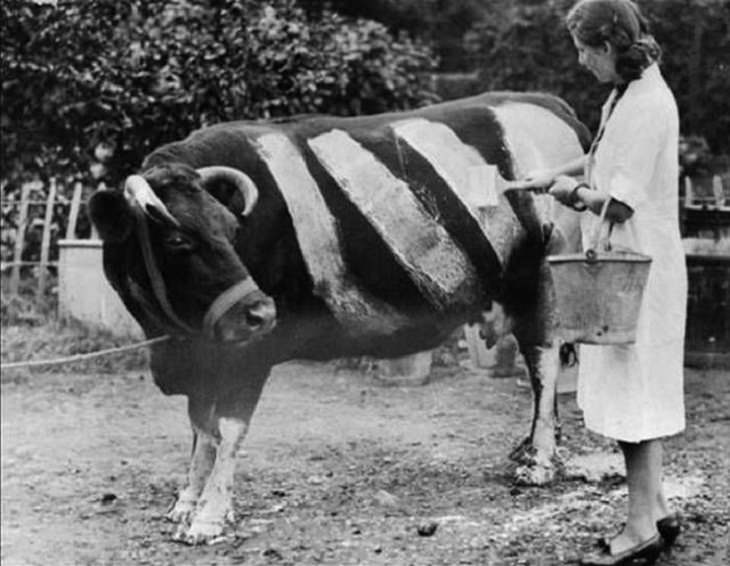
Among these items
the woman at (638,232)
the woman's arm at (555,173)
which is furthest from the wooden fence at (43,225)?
the woman at (638,232)

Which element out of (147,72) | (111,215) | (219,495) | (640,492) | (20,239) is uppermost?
(147,72)

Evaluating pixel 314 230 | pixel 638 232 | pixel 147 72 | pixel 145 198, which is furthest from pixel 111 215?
pixel 147 72

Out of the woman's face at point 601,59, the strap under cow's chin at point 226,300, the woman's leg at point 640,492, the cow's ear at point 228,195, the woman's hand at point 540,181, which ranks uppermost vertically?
the woman's face at point 601,59

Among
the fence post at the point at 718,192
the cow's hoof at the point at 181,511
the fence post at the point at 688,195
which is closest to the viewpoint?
the cow's hoof at the point at 181,511

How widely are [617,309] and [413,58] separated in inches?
163

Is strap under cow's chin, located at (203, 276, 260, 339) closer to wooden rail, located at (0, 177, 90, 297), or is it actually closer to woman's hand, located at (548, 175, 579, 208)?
woman's hand, located at (548, 175, 579, 208)

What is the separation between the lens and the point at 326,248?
4.30m

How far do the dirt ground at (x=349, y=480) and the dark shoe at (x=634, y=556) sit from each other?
0.31 ft

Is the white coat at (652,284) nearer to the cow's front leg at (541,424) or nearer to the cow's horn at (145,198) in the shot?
the cow's front leg at (541,424)

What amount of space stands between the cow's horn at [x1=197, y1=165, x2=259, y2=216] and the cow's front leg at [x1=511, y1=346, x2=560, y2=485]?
1.34 meters

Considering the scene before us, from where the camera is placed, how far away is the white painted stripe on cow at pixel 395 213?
437 centimetres

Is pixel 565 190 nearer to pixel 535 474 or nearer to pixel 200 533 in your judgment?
pixel 535 474

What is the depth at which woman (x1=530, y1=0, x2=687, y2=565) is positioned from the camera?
3.27 metres

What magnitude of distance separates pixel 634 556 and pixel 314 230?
1.63 meters
